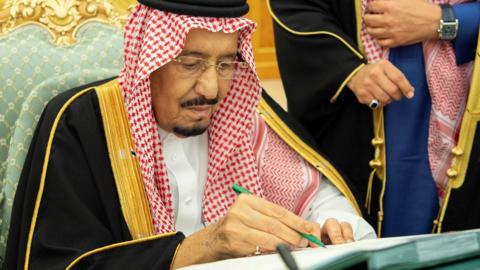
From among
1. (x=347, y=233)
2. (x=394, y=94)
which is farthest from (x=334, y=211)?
(x=394, y=94)

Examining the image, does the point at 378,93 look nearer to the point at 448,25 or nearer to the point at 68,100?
the point at 448,25

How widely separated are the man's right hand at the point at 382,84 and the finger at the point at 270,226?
0.86 m

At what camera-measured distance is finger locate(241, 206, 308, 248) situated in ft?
5.40

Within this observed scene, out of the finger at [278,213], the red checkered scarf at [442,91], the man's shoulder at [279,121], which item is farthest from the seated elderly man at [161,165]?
the red checkered scarf at [442,91]

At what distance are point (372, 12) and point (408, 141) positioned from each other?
453 millimetres

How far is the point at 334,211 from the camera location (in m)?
2.24

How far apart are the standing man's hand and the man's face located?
0.61m

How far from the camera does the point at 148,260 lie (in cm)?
181

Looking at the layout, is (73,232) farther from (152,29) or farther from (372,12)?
(372,12)

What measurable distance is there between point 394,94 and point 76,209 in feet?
3.50

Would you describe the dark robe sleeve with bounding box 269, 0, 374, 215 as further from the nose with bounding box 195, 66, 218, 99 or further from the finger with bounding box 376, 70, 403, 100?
the nose with bounding box 195, 66, 218, 99

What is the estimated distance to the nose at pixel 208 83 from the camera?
203 centimetres

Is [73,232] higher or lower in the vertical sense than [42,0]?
lower

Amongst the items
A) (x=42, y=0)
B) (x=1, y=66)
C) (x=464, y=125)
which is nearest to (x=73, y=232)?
(x=1, y=66)
